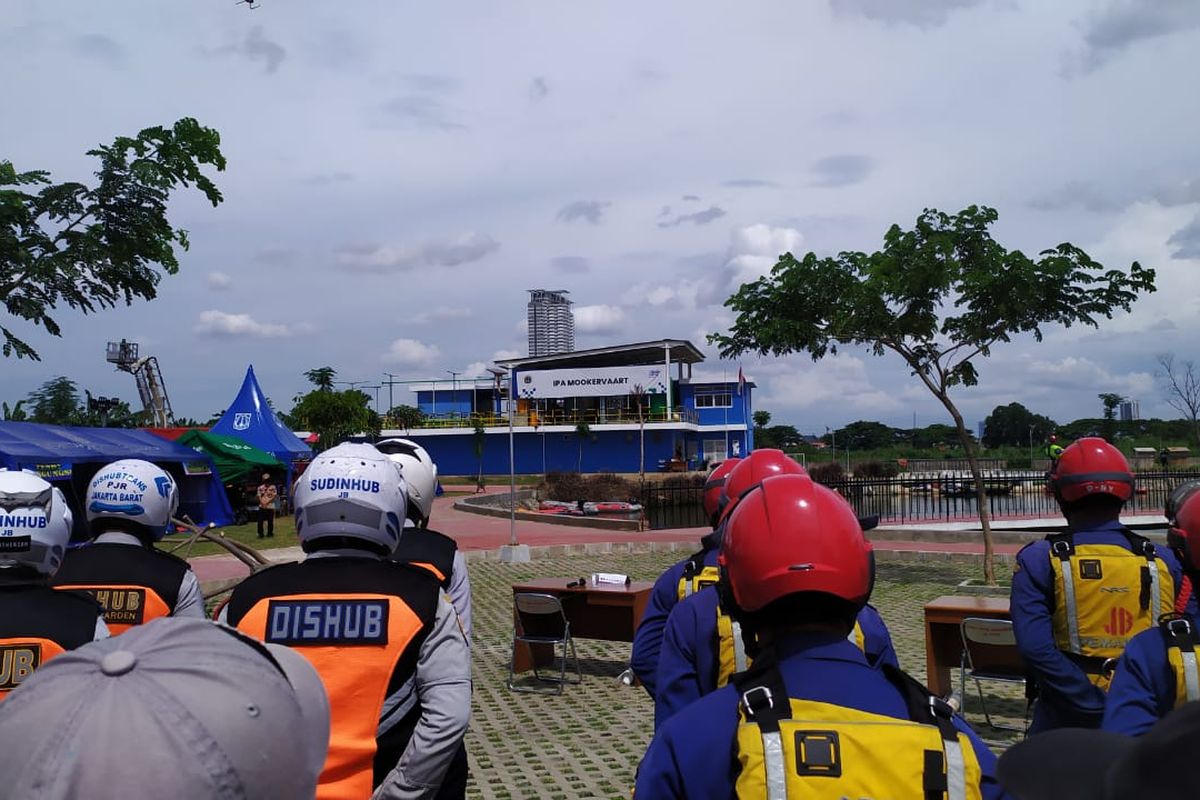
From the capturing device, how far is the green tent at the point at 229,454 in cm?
2397

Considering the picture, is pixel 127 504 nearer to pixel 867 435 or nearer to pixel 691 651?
pixel 691 651

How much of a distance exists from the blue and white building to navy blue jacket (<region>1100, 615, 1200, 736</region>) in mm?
52984

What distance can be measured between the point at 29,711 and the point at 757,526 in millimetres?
1381

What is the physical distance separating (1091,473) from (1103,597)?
1.77ft

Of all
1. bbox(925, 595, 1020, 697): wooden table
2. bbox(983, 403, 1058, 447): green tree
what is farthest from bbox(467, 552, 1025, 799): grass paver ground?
bbox(983, 403, 1058, 447): green tree

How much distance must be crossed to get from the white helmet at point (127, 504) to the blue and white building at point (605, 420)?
51616 millimetres

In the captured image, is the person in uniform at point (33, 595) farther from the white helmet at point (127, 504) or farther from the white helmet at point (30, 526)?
the white helmet at point (127, 504)

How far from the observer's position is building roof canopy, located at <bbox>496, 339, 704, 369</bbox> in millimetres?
59938

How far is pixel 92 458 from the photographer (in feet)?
58.5

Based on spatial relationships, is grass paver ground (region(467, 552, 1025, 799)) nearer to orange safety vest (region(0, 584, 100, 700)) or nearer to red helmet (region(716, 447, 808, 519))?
red helmet (region(716, 447, 808, 519))

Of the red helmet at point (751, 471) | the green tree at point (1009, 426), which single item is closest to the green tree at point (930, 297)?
the red helmet at point (751, 471)

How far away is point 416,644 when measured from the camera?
2.53 m

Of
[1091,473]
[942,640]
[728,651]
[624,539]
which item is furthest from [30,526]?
[624,539]

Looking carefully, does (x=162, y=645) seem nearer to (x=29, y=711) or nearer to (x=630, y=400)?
(x=29, y=711)
